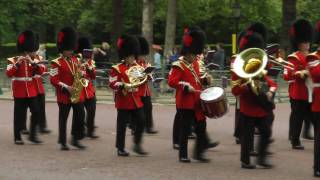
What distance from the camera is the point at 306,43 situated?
39.1ft

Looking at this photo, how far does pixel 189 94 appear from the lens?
1088cm

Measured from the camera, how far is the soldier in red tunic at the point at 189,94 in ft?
35.7

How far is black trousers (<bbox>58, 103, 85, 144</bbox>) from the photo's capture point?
12.2 metres

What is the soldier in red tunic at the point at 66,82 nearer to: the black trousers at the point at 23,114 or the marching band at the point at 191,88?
the marching band at the point at 191,88

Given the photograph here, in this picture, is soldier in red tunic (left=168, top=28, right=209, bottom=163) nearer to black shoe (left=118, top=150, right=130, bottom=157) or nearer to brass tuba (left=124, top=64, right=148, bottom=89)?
brass tuba (left=124, top=64, right=148, bottom=89)

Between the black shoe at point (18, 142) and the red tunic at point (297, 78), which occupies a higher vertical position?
the red tunic at point (297, 78)

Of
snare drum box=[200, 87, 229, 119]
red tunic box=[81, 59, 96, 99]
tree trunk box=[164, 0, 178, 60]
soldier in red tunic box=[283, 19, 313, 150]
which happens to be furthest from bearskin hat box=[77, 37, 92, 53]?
tree trunk box=[164, 0, 178, 60]

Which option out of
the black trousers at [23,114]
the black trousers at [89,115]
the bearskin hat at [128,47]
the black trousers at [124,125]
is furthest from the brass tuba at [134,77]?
the black trousers at [89,115]

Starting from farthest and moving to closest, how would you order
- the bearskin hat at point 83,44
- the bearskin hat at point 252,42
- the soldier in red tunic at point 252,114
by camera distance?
1. the bearskin hat at point 83,44
2. the bearskin hat at point 252,42
3. the soldier in red tunic at point 252,114

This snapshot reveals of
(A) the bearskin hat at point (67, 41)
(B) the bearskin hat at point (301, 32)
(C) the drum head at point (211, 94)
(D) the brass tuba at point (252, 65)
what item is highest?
(B) the bearskin hat at point (301, 32)

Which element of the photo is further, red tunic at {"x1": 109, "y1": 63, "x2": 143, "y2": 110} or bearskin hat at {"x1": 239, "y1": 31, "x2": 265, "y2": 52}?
red tunic at {"x1": 109, "y1": 63, "x2": 143, "y2": 110}

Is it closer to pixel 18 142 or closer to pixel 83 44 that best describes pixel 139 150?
pixel 18 142

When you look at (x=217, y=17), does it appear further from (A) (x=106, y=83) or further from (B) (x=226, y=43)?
(A) (x=106, y=83)

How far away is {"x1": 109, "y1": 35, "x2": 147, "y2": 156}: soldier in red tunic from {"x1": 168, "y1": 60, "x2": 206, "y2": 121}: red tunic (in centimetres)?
86
